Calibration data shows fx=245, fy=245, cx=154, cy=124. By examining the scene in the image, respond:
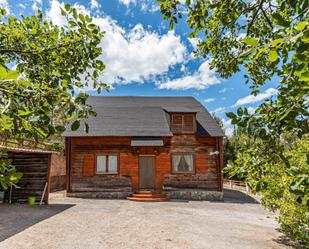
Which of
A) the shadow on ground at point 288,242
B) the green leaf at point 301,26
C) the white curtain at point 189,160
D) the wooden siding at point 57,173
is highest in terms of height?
the green leaf at point 301,26

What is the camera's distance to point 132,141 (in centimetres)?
1678

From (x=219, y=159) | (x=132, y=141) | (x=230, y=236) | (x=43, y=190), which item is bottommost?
(x=230, y=236)

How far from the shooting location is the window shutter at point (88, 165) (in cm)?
1694

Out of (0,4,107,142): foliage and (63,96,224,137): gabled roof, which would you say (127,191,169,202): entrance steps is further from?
(0,4,107,142): foliage

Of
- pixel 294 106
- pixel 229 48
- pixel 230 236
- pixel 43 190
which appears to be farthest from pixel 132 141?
pixel 294 106

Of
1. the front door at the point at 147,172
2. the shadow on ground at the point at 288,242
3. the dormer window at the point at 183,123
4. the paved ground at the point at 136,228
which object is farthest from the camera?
the dormer window at the point at 183,123

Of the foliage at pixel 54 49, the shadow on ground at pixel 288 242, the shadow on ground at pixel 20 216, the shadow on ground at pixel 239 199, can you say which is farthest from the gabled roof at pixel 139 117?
the foliage at pixel 54 49

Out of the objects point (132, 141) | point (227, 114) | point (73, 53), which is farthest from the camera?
point (132, 141)

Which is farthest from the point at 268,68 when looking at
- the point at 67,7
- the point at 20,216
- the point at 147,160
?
the point at 147,160

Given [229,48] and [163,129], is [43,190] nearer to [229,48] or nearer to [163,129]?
[163,129]

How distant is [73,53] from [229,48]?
2.87 m

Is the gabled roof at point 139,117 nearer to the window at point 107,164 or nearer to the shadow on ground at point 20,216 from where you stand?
the window at point 107,164

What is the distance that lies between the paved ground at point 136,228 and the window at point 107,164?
457 centimetres

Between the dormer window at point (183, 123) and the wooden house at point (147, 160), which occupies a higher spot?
the dormer window at point (183, 123)
